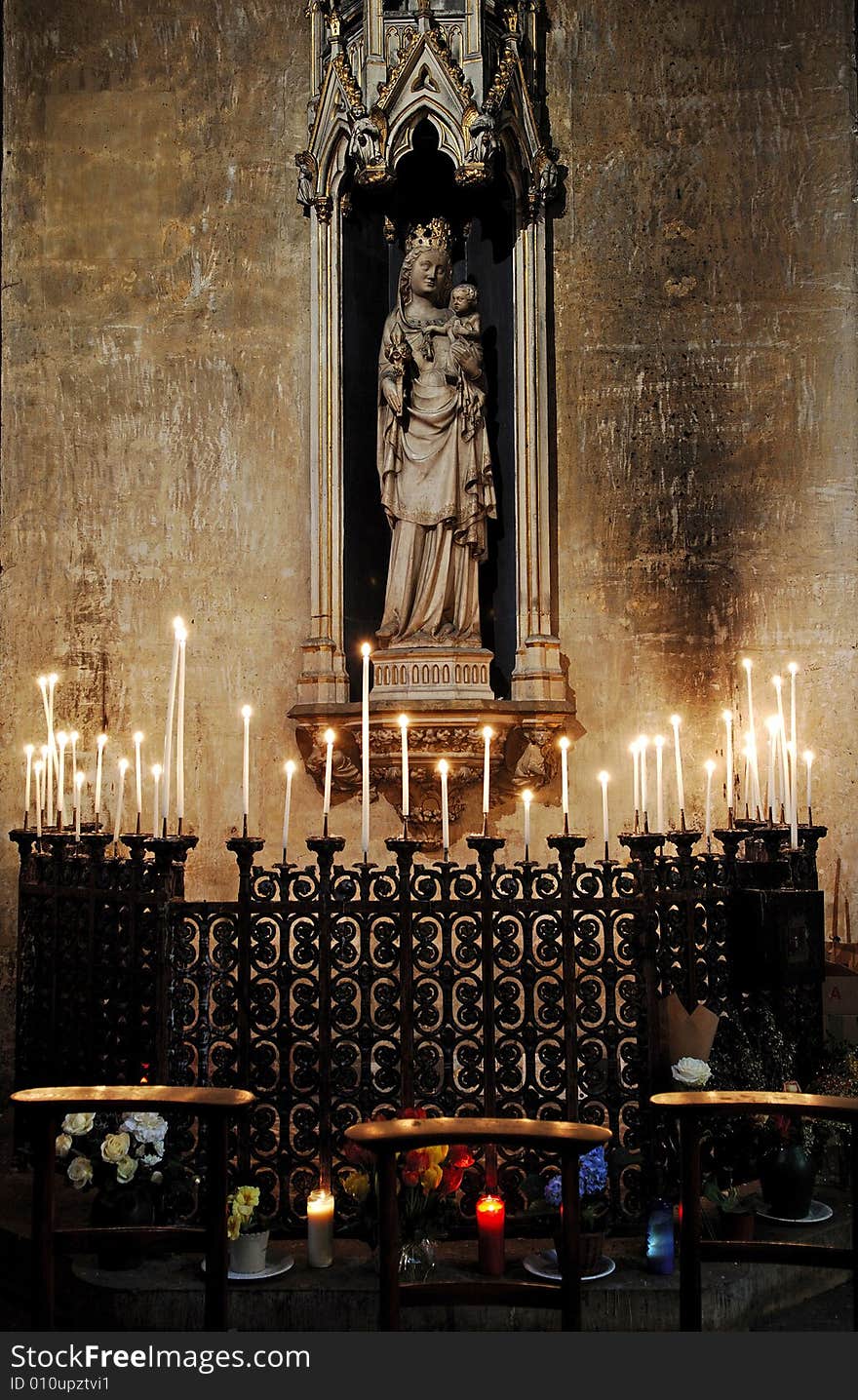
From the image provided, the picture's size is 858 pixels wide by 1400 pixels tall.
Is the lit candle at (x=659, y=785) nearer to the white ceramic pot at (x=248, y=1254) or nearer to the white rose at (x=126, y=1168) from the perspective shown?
the white ceramic pot at (x=248, y=1254)

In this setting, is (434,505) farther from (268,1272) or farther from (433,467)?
(268,1272)

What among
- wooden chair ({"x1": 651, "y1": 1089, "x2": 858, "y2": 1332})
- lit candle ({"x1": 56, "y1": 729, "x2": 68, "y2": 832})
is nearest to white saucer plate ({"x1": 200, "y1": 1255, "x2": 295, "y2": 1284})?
wooden chair ({"x1": 651, "y1": 1089, "x2": 858, "y2": 1332})

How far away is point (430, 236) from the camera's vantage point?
22.0 ft


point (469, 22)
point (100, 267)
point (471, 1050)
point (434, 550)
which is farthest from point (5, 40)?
point (471, 1050)

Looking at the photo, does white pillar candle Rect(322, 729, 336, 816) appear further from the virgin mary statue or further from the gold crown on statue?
the gold crown on statue

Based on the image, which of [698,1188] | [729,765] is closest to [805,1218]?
[698,1188]

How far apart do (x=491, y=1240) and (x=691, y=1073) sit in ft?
2.68

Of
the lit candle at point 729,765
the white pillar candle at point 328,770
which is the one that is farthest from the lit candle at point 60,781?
the lit candle at point 729,765

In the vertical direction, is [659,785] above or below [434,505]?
below

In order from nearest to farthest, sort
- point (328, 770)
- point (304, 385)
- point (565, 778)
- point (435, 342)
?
point (565, 778) < point (328, 770) < point (435, 342) < point (304, 385)

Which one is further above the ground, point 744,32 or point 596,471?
point 744,32
